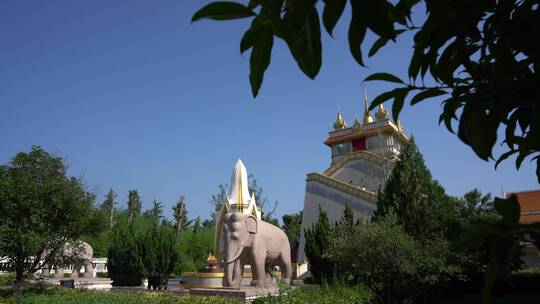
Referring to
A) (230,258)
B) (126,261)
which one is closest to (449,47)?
(230,258)

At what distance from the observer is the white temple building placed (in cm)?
2539

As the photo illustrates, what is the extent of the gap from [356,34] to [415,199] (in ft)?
57.0

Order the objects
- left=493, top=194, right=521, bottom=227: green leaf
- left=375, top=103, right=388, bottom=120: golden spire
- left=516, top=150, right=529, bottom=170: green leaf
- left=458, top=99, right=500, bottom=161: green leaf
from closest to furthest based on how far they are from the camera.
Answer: left=493, top=194, right=521, bottom=227: green leaf
left=458, top=99, right=500, bottom=161: green leaf
left=516, top=150, right=529, bottom=170: green leaf
left=375, top=103, right=388, bottom=120: golden spire

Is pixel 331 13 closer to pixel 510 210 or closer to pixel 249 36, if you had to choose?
pixel 249 36

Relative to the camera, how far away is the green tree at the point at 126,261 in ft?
69.0

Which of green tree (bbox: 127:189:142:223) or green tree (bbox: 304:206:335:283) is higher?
green tree (bbox: 127:189:142:223)

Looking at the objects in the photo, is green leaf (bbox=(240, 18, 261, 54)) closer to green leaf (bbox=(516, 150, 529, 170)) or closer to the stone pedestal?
green leaf (bbox=(516, 150, 529, 170))

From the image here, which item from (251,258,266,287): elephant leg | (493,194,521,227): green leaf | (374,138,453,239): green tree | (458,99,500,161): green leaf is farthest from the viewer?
(374,138,453,239): green tree

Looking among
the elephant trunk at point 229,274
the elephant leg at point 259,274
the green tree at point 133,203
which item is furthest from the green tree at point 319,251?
the green tree at point 133,203

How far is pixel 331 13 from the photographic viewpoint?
0.87 meters

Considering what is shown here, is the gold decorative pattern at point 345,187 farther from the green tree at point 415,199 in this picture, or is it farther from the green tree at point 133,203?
the green tree at point 133,203

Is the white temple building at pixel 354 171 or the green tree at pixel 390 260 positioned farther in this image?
the white temple building at pixel 354 171

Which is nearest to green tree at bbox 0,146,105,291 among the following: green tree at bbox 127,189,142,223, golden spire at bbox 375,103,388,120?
golden spire at bbox 375,103,388,120

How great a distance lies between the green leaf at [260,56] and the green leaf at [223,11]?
5 cm
